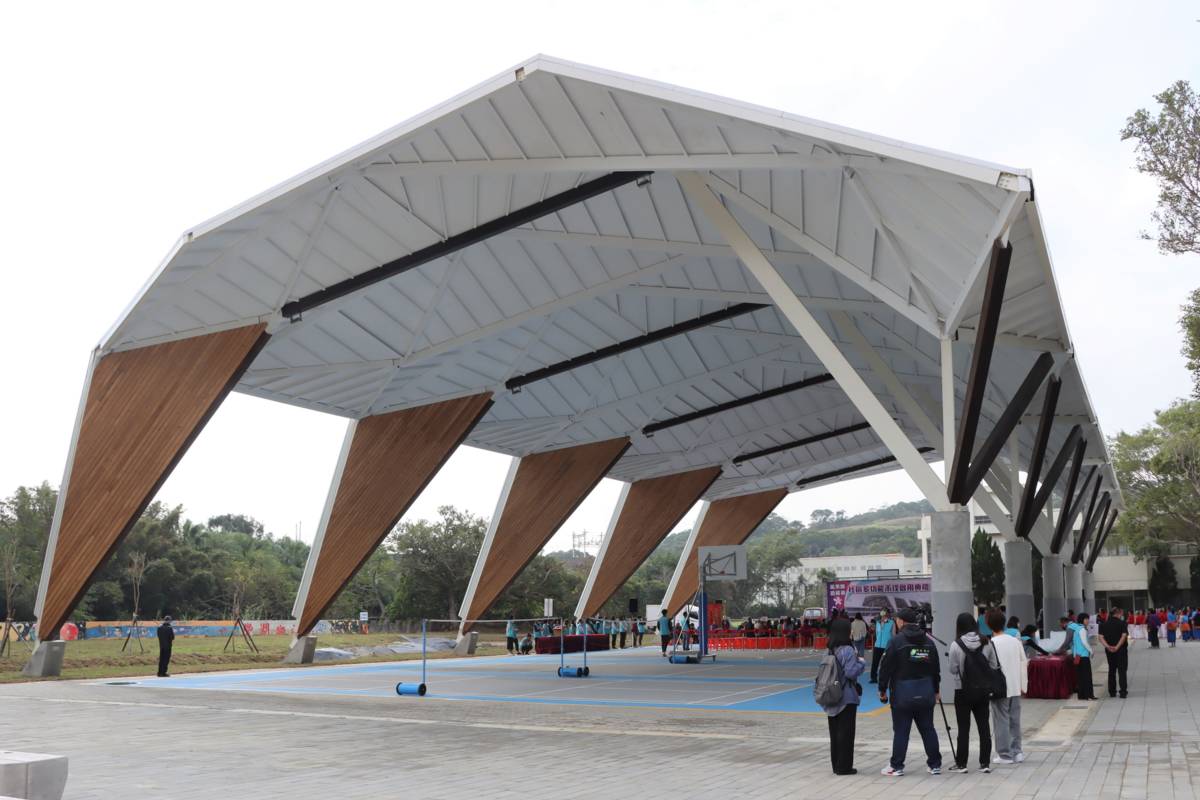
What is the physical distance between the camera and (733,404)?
39.4 metres

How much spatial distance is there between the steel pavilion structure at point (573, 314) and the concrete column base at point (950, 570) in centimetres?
5

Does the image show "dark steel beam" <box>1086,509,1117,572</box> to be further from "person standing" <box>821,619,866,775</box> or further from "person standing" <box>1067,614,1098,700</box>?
"person standing" <box>821,619,866,775</box>

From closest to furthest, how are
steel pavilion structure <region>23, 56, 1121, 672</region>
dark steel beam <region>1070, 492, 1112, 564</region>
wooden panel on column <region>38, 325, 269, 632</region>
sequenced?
steel pavilion structure <region>23, 56, 1121, 672</region> < wooden panel on column <region>38, 325, 269, 632</region> < dark steel beam <region>1070, 492, 1112, 564</region>

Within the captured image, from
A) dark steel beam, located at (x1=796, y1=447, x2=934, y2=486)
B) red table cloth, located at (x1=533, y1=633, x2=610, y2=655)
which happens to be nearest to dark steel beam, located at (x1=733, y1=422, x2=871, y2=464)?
dark steel beam, located at (x1=796, y1=447, x2=934, y2=486)

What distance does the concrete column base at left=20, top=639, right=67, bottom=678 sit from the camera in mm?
23672

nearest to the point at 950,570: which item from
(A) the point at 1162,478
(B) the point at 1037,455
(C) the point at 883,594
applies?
(B) the point at 1037,455

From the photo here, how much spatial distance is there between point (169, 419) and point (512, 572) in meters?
16.9

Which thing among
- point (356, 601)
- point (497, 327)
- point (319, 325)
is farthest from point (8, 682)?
point (356, 601)

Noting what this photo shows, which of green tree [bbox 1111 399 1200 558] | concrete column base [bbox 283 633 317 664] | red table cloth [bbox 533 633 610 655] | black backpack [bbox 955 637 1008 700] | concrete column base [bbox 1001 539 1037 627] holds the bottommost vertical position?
red table cloth [bbox 533 633 610 655]

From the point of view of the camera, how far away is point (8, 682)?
73.6 ft

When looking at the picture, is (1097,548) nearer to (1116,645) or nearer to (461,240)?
(1116,645)

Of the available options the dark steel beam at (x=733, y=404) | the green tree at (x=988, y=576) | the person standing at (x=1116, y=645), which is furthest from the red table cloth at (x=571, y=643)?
the green tree at (x=988, y=576)

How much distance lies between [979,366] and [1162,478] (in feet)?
156

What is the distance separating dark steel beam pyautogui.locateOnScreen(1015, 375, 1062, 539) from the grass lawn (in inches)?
818
